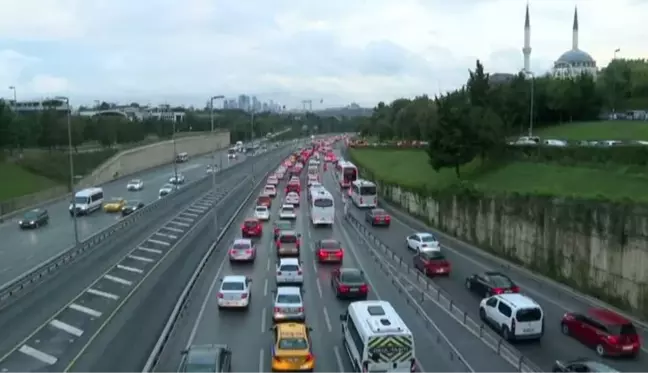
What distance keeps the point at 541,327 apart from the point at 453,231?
75.1 ft

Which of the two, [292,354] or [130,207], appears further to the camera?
[130,207]

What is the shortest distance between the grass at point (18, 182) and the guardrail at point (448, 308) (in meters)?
45.7

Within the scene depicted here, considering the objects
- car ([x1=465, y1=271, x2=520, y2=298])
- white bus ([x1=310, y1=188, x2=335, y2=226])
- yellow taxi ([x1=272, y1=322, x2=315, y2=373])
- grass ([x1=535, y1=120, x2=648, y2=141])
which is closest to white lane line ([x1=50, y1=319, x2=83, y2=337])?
yellow taxi ([x1=272, y1=322, x2=315, y2=373])

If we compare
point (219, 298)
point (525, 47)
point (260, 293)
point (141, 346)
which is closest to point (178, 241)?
point (260, 293)

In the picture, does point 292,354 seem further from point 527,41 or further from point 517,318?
point 527,41

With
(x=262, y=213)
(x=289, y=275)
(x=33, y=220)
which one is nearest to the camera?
(x=289, y=275)

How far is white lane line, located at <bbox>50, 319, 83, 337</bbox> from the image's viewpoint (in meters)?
23.8

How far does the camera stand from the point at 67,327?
2453 centimetres

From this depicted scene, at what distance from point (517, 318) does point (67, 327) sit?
1617 centimetres

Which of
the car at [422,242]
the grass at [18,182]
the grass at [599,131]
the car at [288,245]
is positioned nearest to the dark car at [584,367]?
the car at [422,242]

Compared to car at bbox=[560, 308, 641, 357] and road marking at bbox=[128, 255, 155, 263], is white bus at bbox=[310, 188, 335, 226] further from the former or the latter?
car at bbox=[560, 308, 641, 357]

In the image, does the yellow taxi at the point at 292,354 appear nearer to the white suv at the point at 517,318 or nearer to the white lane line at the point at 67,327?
the white suv at the point at 517,318

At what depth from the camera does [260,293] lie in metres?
30.2

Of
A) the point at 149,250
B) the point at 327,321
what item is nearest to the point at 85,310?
the point at 327,321
